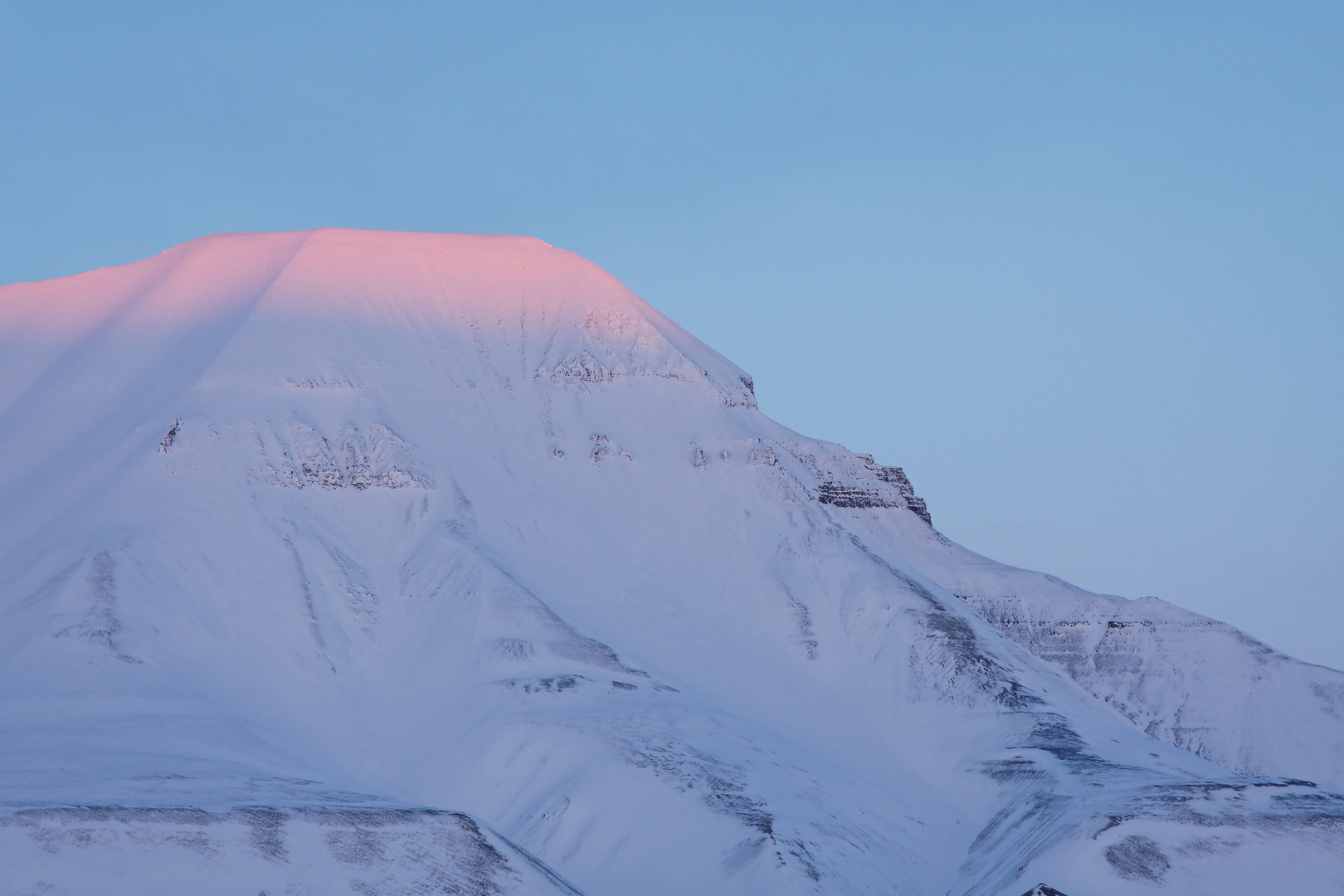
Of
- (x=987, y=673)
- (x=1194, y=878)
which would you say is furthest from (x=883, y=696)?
(x=1194, y=878)

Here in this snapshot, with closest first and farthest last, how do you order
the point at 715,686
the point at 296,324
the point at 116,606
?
the point at 116,606, the point at 715,686, the point at 296,324

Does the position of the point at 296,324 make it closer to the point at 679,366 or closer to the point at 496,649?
the point at 679,366

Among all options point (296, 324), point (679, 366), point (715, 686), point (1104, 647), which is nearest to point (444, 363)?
point (296, 324)

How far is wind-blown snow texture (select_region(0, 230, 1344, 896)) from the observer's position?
224 ft

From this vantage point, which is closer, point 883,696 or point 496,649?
point 496,649

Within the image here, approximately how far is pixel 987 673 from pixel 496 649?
31146 millimetres

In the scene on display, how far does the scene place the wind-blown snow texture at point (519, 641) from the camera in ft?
224

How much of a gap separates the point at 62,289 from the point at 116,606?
2498 inches

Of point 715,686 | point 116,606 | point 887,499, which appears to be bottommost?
point 116,606

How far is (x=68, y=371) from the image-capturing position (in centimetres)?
12394

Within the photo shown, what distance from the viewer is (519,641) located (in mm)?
92688

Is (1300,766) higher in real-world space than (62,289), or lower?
lower

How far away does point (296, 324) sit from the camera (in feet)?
398

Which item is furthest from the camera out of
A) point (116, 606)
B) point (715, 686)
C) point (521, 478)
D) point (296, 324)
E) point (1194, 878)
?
point (296, 324)
